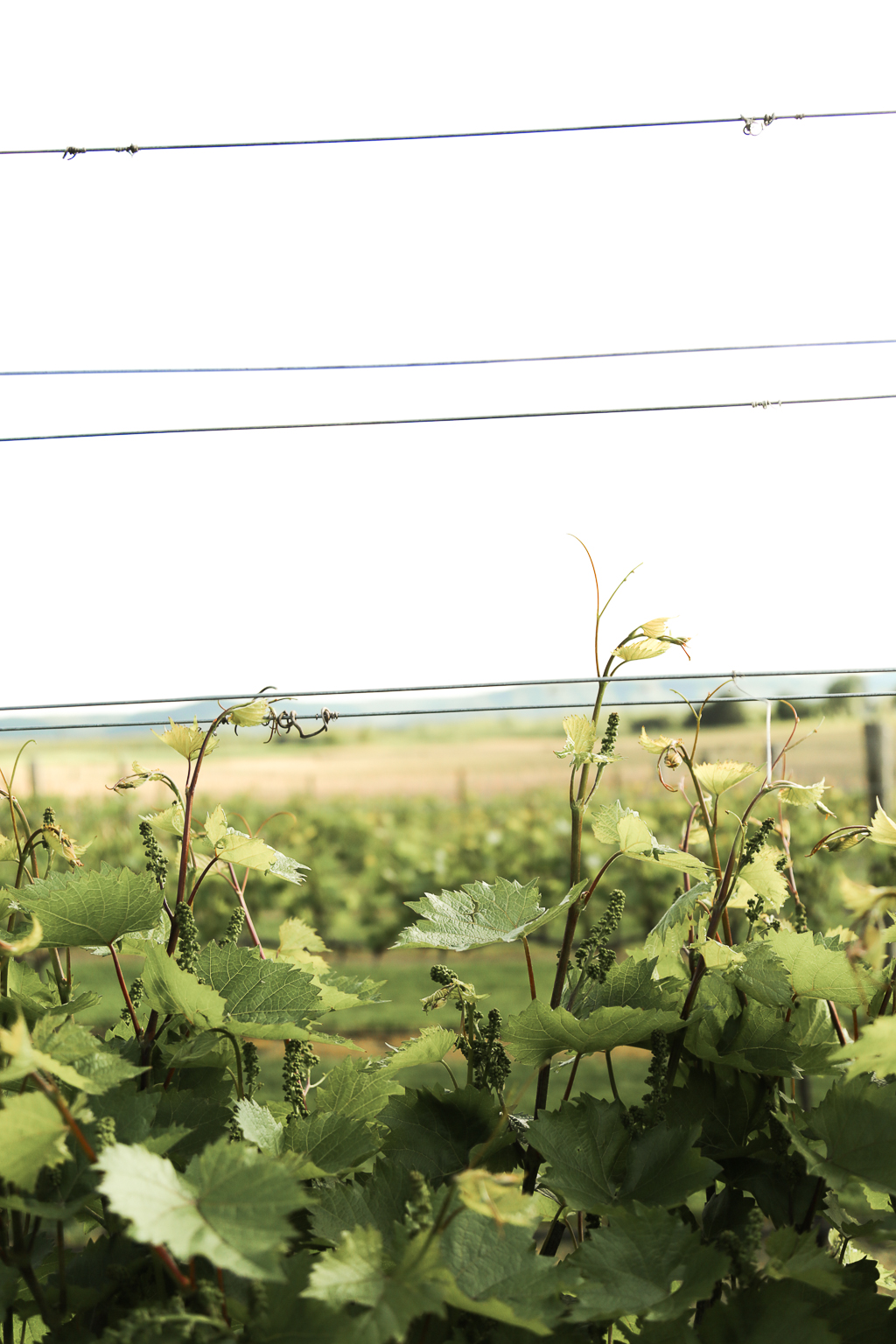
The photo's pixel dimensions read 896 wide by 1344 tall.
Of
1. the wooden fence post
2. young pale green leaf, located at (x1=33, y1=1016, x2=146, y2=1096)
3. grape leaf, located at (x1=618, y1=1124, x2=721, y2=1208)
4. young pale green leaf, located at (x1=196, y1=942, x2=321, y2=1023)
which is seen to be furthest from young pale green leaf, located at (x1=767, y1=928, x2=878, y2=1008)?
the wooden fence post

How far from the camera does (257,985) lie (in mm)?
734

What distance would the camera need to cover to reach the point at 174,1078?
2.50ft

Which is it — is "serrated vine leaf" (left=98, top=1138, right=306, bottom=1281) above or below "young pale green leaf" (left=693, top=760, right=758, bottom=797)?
below

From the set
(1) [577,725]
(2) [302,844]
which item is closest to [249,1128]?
(1) [577,725]

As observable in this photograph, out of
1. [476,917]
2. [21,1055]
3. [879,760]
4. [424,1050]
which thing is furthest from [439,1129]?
[879,760]

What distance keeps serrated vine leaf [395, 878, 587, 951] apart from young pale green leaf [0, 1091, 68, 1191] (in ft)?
0.95

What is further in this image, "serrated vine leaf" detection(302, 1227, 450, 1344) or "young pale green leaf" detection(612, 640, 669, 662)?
"young pale green leaf" detection(612, 640, 669, 662)

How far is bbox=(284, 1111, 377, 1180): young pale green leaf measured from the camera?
2.23ft

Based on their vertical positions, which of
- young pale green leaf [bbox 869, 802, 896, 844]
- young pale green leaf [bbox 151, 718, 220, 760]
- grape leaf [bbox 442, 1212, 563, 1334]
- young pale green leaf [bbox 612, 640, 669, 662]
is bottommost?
A: grape leaf [bbox 442, 1212, 563, 1334]

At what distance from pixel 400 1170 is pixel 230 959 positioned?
21cm

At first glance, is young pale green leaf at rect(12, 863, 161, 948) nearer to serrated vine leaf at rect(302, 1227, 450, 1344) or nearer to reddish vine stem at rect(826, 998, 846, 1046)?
serrated vine leaf at rect(302, 1227, 450, 1344)

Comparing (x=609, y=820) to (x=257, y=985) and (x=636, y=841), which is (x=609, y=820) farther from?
(x=257, y=985)

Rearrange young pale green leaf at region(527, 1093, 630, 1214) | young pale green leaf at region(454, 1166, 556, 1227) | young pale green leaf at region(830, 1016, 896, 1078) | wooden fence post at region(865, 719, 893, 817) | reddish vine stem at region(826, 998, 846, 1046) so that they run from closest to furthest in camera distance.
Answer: young pale green leaf at region(454, 1166, 556, 1227), young pale green leaf at region(830, 1016, 896, 1078), young pale green leaf at region(527, 1093, 630, 1214), reddish vine stem at region(826, 998, 846, 1046), wooden fence post at region(865, 719, 893, 817)

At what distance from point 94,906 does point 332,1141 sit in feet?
0.85
